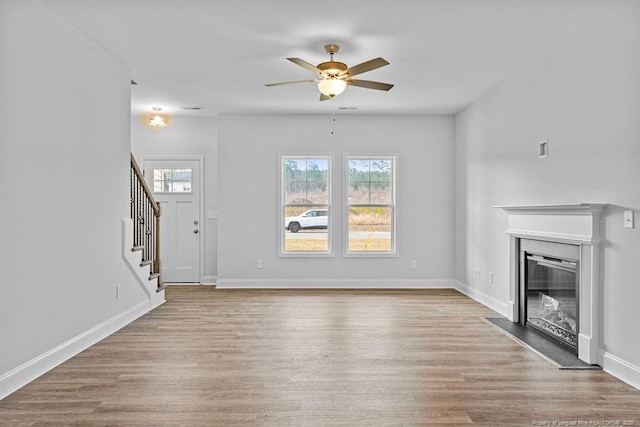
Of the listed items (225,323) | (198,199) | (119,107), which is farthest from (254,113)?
(225,323)

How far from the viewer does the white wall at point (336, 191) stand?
7121 millimetres

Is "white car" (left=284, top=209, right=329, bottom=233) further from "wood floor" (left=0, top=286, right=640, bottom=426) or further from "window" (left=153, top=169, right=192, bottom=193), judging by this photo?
"wood floor" (left=0, top=286, right=640, bottom=426)

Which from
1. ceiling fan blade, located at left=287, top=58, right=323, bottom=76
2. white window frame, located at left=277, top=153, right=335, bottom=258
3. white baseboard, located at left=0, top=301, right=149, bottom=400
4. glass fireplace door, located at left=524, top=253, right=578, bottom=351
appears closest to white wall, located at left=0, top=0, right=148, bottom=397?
white baseboard, located at left=0, top=301, right=149, bottom=400

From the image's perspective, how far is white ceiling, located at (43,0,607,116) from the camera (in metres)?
3.40

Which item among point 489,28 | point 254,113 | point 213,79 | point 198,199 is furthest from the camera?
point 198,199

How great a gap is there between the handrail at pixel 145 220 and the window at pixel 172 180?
131cm

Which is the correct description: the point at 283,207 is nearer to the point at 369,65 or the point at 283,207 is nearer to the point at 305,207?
the point at 305,207

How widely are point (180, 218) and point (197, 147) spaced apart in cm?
122

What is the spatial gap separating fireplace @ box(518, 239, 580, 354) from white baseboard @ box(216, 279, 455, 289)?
2.48 metres

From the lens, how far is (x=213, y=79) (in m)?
5.23

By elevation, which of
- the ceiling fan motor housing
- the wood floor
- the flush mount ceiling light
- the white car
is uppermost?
the flush mount ceiling light

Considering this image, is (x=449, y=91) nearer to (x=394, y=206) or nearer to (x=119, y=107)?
(x=394, y=206)

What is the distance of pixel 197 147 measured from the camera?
24.5ft

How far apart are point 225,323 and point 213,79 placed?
2.79 metres
